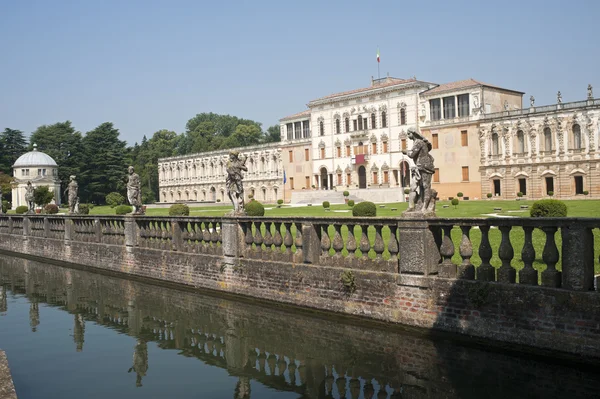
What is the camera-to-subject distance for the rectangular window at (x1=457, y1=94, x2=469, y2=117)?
65.4 metres

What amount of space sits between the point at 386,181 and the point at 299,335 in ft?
209

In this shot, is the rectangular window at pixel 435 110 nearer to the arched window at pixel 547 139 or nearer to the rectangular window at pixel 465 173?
the rectangular window at pixel 465 173

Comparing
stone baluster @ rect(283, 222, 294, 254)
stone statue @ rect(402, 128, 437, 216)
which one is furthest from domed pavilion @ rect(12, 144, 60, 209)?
stone statue @ rect(402, 128, 437, 216)

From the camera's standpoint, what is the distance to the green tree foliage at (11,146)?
99.9 meters

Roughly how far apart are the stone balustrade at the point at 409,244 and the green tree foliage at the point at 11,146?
298 feet

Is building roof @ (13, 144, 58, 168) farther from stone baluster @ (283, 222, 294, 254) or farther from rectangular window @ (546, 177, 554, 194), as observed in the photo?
stone baluster @ (283, 222, 294, 254)

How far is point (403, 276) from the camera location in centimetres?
988

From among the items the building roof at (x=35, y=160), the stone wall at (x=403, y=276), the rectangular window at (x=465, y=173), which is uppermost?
the building roof at (x=35, y=160)

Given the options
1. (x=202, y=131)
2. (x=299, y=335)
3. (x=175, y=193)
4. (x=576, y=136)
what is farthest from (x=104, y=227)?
(x=202, y=131)

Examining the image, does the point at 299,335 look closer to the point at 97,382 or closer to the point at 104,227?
the point at 97,382

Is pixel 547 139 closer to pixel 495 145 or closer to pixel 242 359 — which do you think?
pixel 495 145

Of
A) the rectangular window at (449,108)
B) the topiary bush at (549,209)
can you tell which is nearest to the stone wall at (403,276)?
the topiary bush at (549,209)

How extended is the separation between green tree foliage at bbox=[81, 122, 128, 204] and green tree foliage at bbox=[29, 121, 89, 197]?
3.74ft

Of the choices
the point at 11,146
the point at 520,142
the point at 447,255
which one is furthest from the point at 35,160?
the point at 447,255
